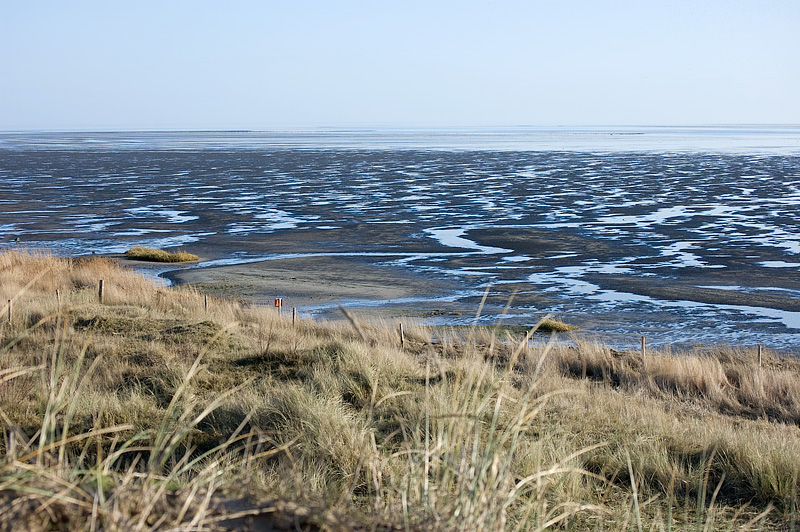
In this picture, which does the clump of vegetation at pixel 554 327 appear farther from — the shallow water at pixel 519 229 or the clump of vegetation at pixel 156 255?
the clump of vegetation at pixel 156 255

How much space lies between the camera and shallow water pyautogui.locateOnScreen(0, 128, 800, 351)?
64.6ft

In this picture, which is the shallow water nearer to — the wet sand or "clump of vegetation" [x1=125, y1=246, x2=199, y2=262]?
the wet sand

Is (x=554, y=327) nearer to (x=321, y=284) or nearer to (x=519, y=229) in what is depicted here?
(x=321, y=284)

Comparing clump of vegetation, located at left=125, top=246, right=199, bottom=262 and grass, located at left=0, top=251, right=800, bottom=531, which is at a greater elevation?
grass, located at left=0, top=251, right=800, bottom=531

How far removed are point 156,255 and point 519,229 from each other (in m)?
14.8

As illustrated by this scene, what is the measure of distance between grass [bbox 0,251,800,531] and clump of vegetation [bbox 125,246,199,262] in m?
10.7

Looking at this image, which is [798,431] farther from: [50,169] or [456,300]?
[50,169]

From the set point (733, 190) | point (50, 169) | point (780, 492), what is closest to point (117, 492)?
point (780, 492)

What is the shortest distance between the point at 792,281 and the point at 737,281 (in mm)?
1496

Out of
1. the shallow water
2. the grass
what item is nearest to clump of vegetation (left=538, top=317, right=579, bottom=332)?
the shallow water

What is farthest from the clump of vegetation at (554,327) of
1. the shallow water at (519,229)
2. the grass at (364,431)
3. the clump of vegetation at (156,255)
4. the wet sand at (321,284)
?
the clump of vegetation at (156,255)

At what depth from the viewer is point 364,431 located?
13.9 ft

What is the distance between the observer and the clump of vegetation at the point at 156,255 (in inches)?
1036

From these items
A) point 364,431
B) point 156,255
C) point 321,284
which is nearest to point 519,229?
point 321,284
